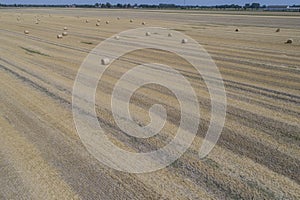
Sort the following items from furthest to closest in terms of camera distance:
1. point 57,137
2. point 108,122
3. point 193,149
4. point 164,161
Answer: point 108,122, point 57,137, point 193,149, point 164,161

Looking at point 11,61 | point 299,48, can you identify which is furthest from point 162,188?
point 299,48

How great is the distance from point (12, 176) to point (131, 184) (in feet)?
5.81

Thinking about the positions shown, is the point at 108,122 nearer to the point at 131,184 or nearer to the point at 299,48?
the point at 131,184

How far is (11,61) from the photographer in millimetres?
13961

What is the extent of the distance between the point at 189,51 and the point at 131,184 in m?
12.3

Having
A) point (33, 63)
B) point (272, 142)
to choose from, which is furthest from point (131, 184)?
point (33, 63)

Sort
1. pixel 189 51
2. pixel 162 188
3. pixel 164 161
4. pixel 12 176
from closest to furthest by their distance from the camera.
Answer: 1. pixel 162 188
2. pixel 12 176
3. pixel 164 161
4. pixel 189 51

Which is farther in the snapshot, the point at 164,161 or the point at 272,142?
the point at 272,142

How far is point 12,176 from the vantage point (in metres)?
4.88

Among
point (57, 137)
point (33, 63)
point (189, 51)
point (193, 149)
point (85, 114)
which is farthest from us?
point (189, 51)

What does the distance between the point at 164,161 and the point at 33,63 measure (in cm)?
978

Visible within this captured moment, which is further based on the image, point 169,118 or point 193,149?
point 169,118

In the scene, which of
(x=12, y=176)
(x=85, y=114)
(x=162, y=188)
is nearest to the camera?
(x=162, y=188)

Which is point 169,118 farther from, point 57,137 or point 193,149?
point 57,137
